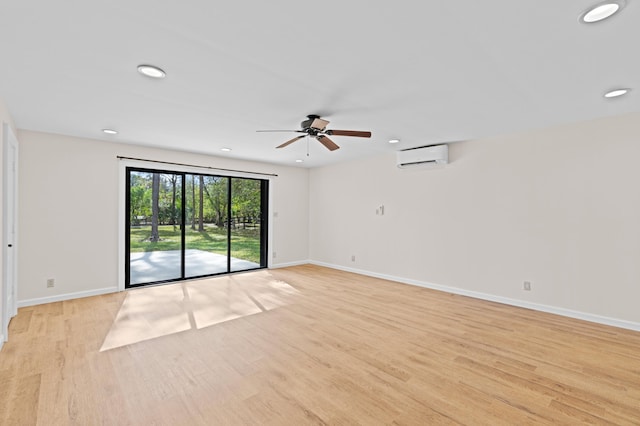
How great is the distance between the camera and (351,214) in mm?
6395

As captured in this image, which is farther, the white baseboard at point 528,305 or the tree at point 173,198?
the tree at point 173,198

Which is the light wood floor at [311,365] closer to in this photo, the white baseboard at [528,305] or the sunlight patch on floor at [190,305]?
the sunlight patch on floor at [190,305]

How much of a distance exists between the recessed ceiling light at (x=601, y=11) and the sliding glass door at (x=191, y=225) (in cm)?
547

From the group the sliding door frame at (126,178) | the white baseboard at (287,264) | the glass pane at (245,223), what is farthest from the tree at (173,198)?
the white baseboard at (287,264)

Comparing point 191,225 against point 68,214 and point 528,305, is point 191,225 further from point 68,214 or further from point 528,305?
point 528,305

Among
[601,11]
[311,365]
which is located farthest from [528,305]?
[601,11]

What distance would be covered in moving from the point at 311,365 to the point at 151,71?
8.81 feet

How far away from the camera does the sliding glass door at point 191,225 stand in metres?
5.02

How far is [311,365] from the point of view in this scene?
249cm

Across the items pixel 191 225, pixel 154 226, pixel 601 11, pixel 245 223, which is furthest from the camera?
pixel 245 223

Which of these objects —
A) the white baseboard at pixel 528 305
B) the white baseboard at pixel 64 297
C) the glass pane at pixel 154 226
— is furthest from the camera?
the glass pane at pixel 154 226

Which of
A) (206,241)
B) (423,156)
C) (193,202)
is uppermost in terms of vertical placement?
(423,156)

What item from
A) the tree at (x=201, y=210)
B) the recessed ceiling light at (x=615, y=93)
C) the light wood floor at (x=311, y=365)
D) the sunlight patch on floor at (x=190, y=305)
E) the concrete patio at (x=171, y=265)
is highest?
the recessed ceiling light at (x=615, y=93)

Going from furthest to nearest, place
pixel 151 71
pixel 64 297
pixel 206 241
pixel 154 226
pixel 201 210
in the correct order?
pixel 206 241
pixel 201 210
pixel 154 226
pixel 64 297
pixel 151 71
